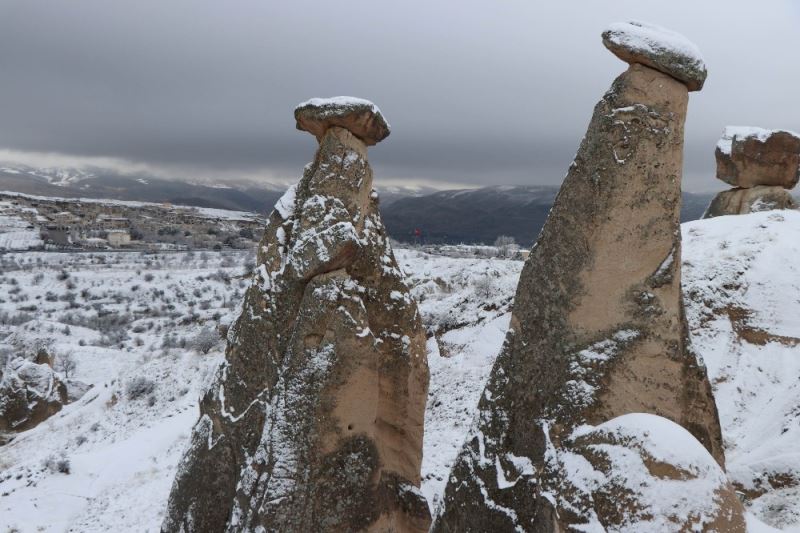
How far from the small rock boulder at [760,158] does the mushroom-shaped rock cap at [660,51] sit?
14960 millimetres

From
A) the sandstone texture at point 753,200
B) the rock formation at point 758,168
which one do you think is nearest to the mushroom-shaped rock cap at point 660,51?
the sandstone texture at point 753,200

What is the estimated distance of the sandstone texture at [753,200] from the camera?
16203mm

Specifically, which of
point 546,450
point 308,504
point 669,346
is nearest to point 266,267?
point 308,504

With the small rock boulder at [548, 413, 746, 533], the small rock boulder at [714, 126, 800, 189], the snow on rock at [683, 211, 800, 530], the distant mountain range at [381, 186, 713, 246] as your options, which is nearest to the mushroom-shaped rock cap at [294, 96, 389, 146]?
the small rock boulder at [548, 413, 746, 533]

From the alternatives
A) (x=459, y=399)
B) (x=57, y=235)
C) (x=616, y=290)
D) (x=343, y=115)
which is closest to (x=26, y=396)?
(x=459, y=399)

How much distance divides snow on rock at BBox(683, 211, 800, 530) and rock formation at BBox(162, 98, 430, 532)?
410 cm

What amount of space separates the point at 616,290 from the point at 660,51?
1.73 metres

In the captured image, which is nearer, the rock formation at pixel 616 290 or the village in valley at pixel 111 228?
the rock formation at pixel 616 290

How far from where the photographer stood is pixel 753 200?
1652 cm

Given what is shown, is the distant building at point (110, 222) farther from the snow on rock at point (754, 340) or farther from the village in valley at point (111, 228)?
the snow on rock at point (754, 340)

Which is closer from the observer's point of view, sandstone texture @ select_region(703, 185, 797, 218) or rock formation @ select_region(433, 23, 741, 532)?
rock formation @ select_region(433, 23, 741, 532)

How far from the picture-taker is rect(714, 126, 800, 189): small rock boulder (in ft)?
52.8

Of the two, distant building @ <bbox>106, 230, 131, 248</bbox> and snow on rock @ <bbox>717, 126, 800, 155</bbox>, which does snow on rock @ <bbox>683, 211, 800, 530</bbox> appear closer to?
snow on rock @ <bbox>717, 126, 800, 155</bbox>

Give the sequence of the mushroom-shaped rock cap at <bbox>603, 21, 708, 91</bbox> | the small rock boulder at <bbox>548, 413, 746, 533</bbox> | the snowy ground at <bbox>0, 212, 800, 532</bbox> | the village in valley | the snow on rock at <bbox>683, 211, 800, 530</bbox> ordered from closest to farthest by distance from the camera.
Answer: the small rock boulder at <bbox>548, 413, 746, 533</bbox> → the mushroom-shaped rock cap at <bbox>603, 21, 708, 91</bbox> → the snow on rock at <bbox>683, 211, 800, 530</bbox> → the snowy ground at <bbox>0, 212, 800, 532</bbox> → the village in valley
